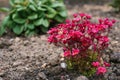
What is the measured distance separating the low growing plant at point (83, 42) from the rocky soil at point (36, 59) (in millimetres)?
137

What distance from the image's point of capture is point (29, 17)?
6113mm

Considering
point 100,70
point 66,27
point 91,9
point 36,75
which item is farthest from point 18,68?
point 91,9

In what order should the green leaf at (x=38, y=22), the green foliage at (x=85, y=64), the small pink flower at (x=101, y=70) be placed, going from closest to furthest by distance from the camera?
the small pink flower at (x=101, y=70) → the green foliage at (x=85, y=64) → the green leaf at (x=38, y=22)

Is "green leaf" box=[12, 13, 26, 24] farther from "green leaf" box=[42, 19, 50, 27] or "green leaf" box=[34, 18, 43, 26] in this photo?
"green leaf" box=[42, 19, 50, 27]

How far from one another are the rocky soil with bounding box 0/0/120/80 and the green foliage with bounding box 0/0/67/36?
149 millimetres

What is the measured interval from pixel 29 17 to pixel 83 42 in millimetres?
2250

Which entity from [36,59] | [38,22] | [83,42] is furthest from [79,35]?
[38,22]

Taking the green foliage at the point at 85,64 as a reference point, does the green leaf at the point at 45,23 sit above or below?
below

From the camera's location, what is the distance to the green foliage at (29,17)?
613cm

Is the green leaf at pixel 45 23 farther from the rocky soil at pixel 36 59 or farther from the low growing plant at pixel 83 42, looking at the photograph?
the low growing plant at pixel 83 42

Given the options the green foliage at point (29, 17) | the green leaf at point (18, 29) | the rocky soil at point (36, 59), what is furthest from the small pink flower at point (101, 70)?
the green leaf at point (18, 29)

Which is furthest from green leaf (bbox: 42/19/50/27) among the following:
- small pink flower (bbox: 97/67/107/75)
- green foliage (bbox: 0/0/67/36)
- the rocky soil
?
small pink flower (bbox: 97/67/107/75)

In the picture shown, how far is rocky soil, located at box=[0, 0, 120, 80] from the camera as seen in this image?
4280mm

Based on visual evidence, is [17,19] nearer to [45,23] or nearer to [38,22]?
[38,22]
